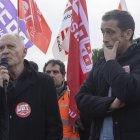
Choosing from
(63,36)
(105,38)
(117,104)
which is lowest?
(117,104)

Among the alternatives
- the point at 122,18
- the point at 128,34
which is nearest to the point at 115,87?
the point at 128,34

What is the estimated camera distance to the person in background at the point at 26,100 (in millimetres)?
4039

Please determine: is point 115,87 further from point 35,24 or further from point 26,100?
point 35,24

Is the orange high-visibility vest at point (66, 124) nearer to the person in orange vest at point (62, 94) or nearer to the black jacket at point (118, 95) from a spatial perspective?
the person in orange vest at point (62, 94)

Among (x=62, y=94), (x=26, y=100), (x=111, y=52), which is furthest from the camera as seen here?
(x=62, y=94)

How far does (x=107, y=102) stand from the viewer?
11.7 ft

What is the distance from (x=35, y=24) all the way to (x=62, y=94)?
109 inches

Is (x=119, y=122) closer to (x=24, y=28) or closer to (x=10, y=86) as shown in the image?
(x=10, y=86)

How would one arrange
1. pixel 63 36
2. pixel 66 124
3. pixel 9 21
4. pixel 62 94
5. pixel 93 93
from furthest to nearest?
pixel 9 21, pixel 63 36, pixel 62 94, pixel 66 124, pixel 93 93

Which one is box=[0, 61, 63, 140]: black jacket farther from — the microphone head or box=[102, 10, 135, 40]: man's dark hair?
box=[102, 10, 135, 40]: man's dark hair

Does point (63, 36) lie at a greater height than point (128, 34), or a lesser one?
greater

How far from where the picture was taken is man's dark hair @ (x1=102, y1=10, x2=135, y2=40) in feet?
12.3

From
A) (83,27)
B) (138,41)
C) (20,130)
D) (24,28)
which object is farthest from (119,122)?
(24,28)

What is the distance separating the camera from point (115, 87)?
3469 millimetres
